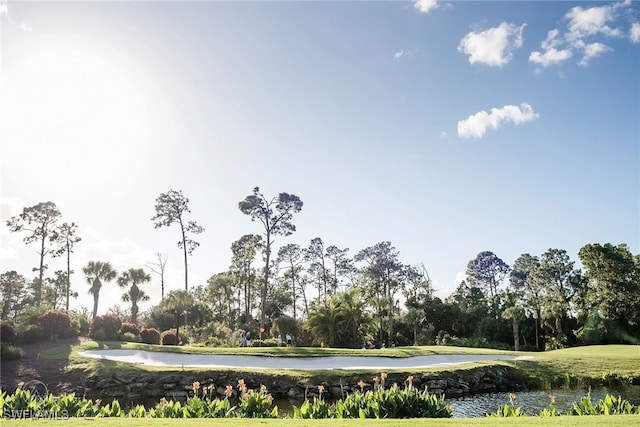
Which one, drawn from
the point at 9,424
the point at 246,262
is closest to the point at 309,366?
the point at 9,424

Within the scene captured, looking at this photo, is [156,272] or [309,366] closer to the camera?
[309,366]

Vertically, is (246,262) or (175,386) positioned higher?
(246,262)

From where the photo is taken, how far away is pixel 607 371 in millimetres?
17719

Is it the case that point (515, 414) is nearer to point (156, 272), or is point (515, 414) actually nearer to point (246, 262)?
point (156, 272)

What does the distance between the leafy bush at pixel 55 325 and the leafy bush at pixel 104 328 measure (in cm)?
123

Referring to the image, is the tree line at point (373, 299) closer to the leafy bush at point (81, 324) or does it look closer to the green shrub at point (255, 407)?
the leafy bush at point (81, 324)

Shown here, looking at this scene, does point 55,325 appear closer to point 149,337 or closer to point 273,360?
point 149,337

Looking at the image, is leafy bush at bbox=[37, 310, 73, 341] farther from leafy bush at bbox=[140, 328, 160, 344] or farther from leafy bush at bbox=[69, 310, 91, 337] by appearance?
leafy bush at bbox=[140, 328, 160, 344]

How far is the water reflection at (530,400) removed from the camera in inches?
500

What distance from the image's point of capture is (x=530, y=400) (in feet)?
46.7

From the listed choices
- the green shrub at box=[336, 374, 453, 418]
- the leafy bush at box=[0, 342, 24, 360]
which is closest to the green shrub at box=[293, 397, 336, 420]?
the green shrub at box=[336, 374, 453, 418]

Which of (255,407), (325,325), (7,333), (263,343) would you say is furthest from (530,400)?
(7,333)

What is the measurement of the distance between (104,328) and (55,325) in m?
2.62

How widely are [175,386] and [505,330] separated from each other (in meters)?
33.9
